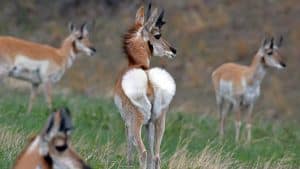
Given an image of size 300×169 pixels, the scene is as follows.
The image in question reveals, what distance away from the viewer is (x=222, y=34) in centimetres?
3272

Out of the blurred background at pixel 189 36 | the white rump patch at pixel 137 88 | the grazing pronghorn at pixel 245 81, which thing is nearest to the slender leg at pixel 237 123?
the grazing pronghorn at pixel 245 81

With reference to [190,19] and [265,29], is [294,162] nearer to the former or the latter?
[265,29]

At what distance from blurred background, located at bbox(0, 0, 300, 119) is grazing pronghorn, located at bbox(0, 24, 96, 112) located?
15.0ft

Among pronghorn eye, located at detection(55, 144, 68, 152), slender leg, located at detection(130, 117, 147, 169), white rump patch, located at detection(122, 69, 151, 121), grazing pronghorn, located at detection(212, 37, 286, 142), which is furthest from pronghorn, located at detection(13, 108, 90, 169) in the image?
grazing pronghorn, located at detection(212, 37, 286, 142)

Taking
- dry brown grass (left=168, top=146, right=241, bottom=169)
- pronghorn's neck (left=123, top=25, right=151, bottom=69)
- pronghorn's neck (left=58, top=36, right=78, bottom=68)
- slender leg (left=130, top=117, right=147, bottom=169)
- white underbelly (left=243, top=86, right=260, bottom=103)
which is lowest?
white underbelly (left=243, top=86, right=260, bottom=103)

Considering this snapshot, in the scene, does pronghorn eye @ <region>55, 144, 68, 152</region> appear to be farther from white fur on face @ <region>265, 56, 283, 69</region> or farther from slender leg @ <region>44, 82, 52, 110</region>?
white fur on face @ <region>265, 56, 283, 69</region>

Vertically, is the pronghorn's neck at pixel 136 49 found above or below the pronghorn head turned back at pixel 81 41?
above

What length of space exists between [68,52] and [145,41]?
948 cm

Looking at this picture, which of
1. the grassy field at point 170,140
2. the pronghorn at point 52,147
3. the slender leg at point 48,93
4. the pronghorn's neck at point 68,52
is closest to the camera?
the pronghorn at point 52,147

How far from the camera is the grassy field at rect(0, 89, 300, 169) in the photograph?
1076 cm

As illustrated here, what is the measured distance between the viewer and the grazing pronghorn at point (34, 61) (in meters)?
18.0

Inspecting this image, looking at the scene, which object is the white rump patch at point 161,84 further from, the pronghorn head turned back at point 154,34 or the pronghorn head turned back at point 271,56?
the pronghorn head turned back at point 271,56

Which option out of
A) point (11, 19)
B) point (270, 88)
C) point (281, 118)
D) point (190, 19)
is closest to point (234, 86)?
point (281, 118)

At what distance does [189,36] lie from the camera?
1303 inches
